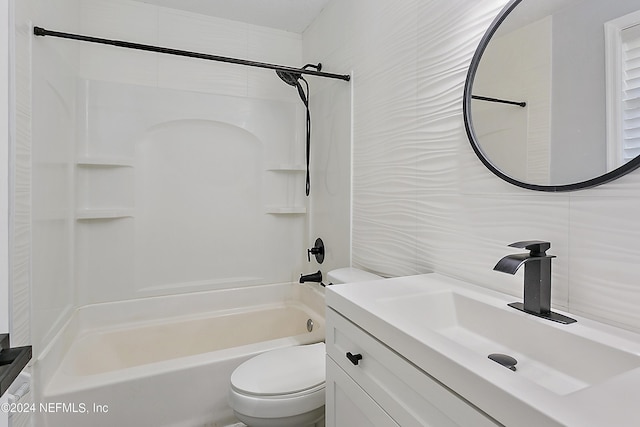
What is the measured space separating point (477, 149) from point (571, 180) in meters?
0.31

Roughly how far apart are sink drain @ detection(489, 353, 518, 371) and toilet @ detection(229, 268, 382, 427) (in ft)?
2.59

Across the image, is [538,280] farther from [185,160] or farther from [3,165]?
[185,160]

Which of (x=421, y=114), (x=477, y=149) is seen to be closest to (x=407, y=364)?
(x=477, y=149)

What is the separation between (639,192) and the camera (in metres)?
0.77

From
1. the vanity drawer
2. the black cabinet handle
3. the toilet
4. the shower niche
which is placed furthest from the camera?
the shower niche

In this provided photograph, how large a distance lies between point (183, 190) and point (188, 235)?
0.31m

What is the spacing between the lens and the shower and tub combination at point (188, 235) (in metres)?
2.00

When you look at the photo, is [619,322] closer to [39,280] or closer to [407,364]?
[407,364]

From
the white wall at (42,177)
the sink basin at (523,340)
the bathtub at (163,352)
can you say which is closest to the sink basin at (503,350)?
the sink basin at (523,340)

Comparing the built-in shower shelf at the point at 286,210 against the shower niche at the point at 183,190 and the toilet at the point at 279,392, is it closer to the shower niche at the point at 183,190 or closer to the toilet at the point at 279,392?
the shower niche at the point at 183,190

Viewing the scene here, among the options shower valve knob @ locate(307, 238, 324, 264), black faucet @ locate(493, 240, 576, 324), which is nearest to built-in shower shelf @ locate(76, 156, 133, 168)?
shower valve knob @ locate(307, 238, 324, 264)

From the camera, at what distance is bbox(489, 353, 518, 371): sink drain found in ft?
2.66

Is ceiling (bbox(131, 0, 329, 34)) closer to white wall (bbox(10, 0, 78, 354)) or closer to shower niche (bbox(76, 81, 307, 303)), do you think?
shower niche (bbox(76, 81, 307, 303))

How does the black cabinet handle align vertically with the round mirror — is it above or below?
below
